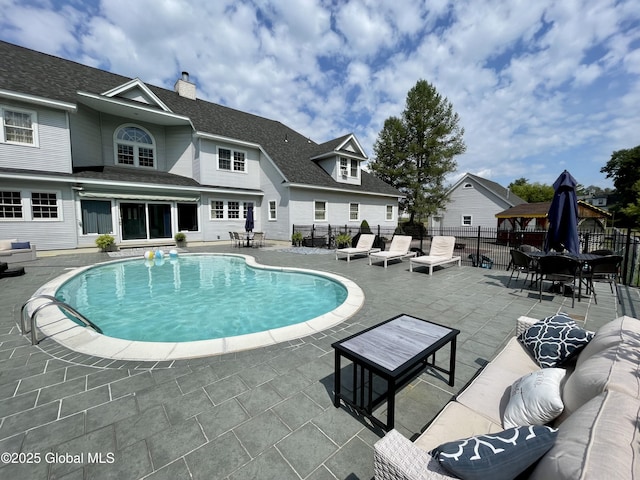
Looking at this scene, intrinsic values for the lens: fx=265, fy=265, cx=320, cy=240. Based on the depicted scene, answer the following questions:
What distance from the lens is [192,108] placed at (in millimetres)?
19047

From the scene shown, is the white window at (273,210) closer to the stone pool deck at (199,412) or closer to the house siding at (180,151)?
the house siding at (180,151)

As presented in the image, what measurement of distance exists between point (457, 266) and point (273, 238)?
1239cm

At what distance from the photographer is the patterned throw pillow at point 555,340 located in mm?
2395

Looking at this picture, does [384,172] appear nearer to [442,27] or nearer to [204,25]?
[442,27]

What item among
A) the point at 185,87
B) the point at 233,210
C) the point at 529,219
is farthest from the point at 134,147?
the point at 529,219

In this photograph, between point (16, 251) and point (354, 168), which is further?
point (354, 168)

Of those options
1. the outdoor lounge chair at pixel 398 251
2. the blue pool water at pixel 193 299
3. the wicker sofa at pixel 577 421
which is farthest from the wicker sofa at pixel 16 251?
the wicker sofa at pixel 577 421

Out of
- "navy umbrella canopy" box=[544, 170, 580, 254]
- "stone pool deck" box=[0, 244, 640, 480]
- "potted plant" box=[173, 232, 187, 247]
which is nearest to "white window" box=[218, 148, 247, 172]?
"potted plant" box=[173, 232, 187, 247]

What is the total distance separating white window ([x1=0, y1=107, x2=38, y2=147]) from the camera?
1170 cm

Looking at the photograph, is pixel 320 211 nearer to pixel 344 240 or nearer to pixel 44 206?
pixel 344 240

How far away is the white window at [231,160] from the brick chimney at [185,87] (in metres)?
6.49

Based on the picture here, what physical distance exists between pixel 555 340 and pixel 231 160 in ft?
62.8

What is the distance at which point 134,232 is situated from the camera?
1716 cm

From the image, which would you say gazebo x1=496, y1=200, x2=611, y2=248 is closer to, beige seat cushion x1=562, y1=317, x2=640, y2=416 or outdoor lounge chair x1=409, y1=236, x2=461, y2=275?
outdoor lounge chair x1=409, y1=236, x2=461, y2=275
